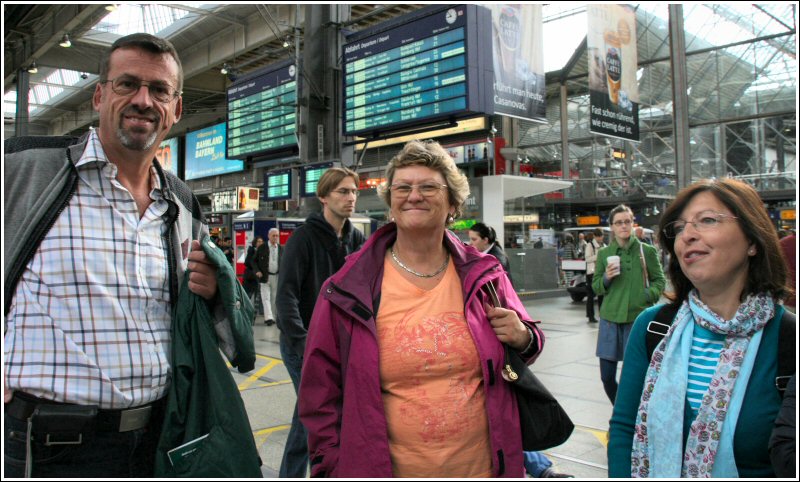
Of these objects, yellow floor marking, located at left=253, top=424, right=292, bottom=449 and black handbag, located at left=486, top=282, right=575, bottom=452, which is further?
yellow floor marking, located at left=253, top=424, right=292, bottom=449

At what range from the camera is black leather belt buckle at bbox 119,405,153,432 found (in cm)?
177

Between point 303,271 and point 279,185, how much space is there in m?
10.2

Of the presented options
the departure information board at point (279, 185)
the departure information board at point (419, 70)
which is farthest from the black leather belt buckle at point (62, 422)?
the departure information board at point (279, 185)

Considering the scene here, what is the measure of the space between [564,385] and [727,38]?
2789 cm

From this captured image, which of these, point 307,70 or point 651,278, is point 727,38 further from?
point 651,278

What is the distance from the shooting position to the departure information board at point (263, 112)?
1245cm

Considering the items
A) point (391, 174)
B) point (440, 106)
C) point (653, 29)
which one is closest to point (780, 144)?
point (653, 29)

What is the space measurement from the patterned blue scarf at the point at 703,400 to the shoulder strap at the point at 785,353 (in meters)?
0.06

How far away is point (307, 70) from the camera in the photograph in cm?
1127

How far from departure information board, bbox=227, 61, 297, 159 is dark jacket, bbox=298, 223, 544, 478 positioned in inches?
403

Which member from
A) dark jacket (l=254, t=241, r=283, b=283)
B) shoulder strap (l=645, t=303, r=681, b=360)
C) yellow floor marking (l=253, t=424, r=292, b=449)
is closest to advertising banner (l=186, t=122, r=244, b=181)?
dark jacket (l=254, t=241, r=283, b=283)

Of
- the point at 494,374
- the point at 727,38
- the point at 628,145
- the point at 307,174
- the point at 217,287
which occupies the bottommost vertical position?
the point at 494,374

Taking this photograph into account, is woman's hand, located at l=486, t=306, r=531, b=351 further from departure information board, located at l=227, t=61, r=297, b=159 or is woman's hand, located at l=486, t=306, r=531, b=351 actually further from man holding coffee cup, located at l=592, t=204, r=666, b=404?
departure information board, located at l=227, t=61, r=297, b=159

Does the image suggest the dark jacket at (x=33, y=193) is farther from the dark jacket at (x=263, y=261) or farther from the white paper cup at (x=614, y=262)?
the dark jacket at (x=263, y=261)
